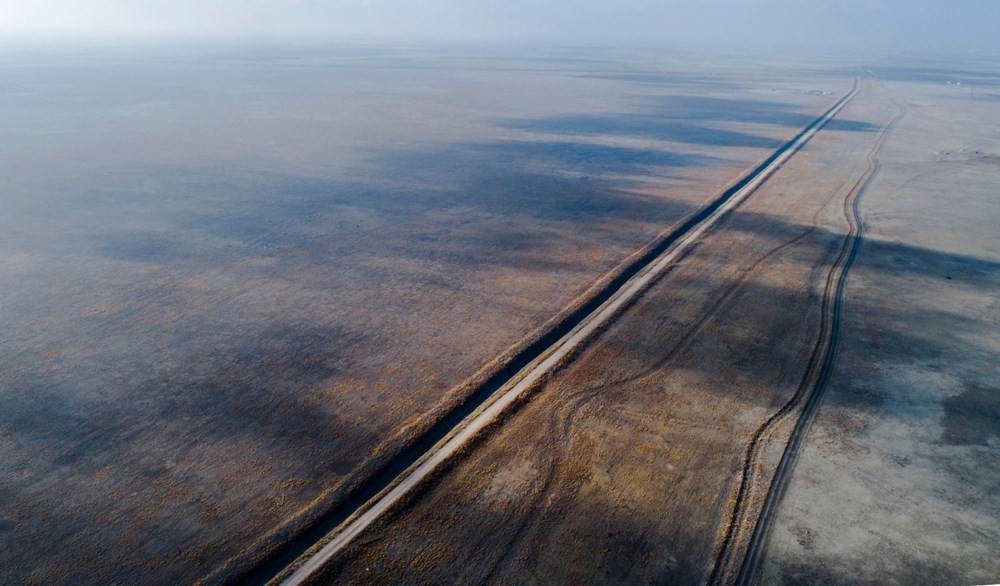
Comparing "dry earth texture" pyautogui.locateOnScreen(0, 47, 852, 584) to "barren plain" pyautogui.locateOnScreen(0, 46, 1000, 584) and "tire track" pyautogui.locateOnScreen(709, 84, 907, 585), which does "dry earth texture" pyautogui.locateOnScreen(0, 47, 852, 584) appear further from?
"tire track" pyautogui.locateOnScreen(709, 84, 907, 585)

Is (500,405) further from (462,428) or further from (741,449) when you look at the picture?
(741,449)

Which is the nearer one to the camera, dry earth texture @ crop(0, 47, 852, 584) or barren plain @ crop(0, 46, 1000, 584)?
barren plain @ crop(0, 46, 1000, 584)

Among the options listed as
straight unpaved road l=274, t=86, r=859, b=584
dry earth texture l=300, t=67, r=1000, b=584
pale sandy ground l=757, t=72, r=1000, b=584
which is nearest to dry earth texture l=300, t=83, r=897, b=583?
dry earth texture l=300, t=67, r=1000, b=584

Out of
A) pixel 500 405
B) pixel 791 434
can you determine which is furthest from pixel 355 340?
pixel 791 434

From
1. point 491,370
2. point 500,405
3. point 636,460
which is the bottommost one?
point 636,460

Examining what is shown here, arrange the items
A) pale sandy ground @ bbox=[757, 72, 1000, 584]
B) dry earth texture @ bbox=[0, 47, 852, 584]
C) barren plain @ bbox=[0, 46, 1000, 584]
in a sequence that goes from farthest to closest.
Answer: dry earth texture @ bbox=[0, 47, 852, 584], barren plain @ bbox=[0, 46, 1000, 584], pale sandy ground @ bbox=[757, 72, 1000, 584]

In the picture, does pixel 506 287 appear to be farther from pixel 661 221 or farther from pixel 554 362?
pixel 661 221
